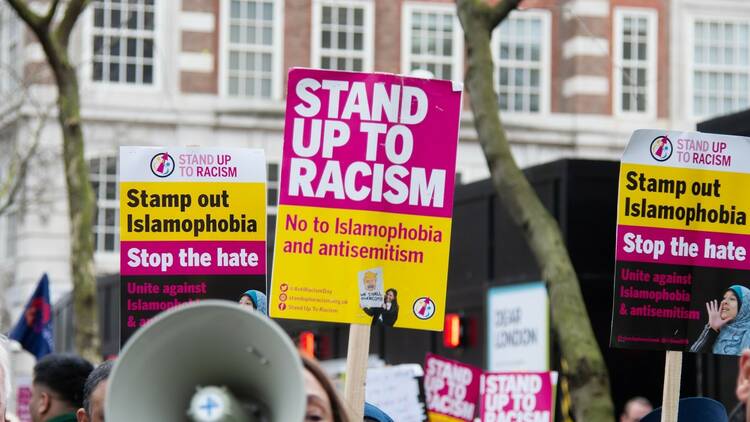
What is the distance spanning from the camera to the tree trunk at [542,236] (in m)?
11.6

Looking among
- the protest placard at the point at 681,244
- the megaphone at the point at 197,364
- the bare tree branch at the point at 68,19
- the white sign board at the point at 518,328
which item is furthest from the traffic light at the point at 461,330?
the megaphone at the point at 197,364

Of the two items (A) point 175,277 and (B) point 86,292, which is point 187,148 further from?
(B) point 86,292

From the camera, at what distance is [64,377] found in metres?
7.69

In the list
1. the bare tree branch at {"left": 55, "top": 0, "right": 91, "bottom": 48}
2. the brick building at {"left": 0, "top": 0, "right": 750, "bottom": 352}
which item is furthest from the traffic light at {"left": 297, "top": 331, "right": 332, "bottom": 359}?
the brick building at {"left": 0, "top": 0, "right": 750, "bottom": 352}

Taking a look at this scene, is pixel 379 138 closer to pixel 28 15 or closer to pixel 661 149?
pixel 661 149

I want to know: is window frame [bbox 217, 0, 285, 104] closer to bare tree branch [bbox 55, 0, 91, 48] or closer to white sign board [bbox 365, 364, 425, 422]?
bare tree branch [bbox 55, 0, 91, 48]

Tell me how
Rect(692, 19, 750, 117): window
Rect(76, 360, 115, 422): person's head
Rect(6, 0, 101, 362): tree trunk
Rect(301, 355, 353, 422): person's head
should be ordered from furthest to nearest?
Rect(692, 19, 750, 117): window → Rect(6, 0, 101, 362): tree trunk → Rect(76, 360, 115, 422): person's head → Rect(301, 355, 353, 422): person's head

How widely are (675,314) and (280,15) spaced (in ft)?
94.6

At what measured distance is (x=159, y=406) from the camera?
3.25 meters

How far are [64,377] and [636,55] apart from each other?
96.6 feet

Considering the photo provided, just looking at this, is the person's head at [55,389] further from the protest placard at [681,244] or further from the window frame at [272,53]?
the window frame at [272,53]

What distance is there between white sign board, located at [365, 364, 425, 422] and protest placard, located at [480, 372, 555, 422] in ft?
2.45

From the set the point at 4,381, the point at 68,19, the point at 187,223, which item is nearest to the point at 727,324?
the point at 187,223

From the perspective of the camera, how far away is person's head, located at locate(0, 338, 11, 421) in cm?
456
